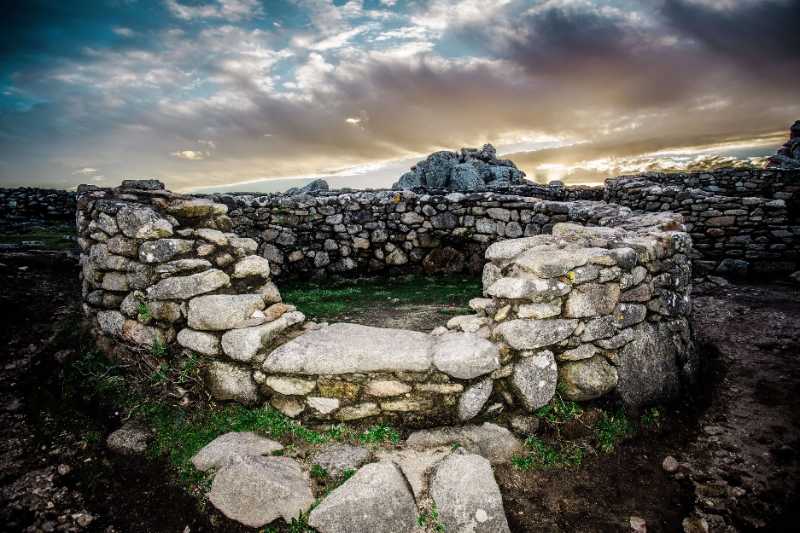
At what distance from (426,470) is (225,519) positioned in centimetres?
144

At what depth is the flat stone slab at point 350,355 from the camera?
3117mm

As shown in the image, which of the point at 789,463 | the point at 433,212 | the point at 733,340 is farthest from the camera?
the point at 433,212

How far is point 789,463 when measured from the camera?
3.07 metres

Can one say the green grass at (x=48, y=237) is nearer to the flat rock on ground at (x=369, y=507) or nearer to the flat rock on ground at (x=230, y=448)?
the flat rock on ground at (x=230, y=448)

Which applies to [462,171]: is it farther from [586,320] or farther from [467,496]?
[467,496]

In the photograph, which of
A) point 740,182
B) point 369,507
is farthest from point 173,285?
point 740,182

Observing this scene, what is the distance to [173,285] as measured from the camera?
3.56 metres

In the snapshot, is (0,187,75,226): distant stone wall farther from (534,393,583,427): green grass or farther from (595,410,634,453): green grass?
(595,410,634,453): green grass

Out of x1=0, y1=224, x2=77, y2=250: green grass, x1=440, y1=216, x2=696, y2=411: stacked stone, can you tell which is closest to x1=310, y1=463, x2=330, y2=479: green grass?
x1=440, y1=216, x2=696, y2=411: stacked stone

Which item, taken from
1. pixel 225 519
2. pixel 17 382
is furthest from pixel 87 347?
pixel 225 519

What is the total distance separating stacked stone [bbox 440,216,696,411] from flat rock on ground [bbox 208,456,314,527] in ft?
6.16

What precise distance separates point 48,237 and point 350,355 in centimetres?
1016

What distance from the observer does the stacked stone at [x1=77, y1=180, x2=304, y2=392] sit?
3.41 metres

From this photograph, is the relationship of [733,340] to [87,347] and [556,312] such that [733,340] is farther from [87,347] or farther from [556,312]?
[87,347]
